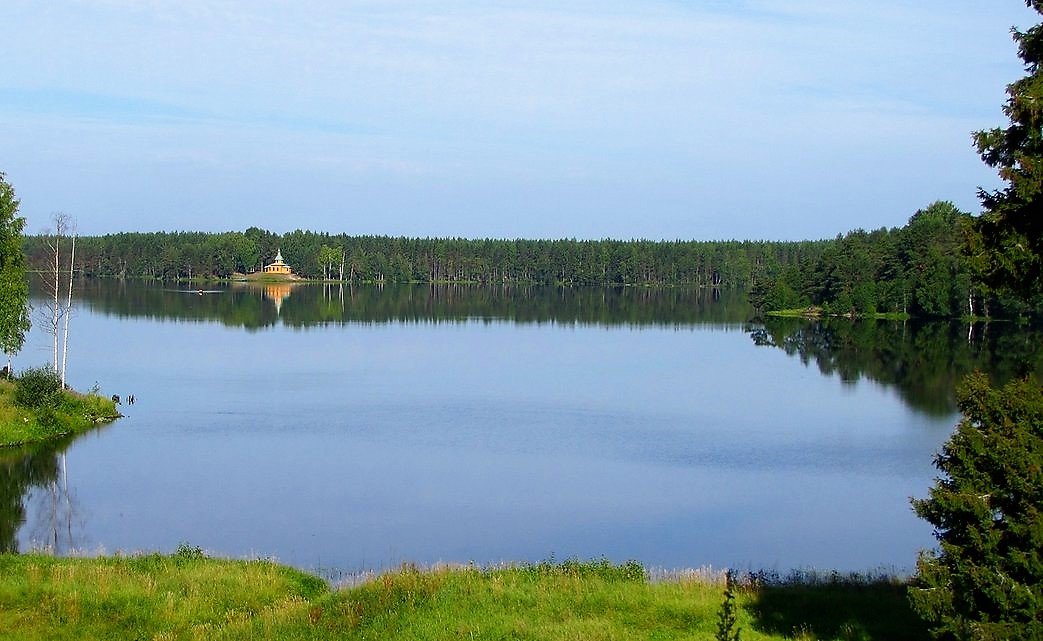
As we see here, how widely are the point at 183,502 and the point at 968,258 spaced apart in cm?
2269

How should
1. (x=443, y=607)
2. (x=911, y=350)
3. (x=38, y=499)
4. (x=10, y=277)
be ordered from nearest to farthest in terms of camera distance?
1. (x=443, y=607)
2. (x=38, y=499)
3. (x=10, y=277)
4. (x=911, y=350)

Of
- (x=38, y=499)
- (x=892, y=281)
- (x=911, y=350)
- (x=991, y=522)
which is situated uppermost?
(x=892, y=281)

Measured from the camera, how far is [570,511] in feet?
92.4

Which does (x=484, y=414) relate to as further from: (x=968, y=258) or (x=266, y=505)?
(x=968, y=258)

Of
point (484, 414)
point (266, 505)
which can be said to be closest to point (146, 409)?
point (484, 414)

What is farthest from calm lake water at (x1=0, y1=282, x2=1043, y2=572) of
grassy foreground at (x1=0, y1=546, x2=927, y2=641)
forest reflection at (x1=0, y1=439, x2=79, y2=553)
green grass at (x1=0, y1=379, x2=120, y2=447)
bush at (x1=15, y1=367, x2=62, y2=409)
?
grassy foreground at (x1=0, y1=546, x2=927, y2=641)

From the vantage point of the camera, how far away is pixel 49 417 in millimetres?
36656

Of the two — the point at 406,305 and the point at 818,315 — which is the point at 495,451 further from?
the point at 406,305

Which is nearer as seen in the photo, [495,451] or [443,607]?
[443,607]

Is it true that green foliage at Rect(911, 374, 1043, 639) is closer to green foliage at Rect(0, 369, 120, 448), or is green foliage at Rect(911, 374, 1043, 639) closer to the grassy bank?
green foliage at Rect(0, 369, 120, 448)

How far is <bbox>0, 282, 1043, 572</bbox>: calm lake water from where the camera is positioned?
25547mm

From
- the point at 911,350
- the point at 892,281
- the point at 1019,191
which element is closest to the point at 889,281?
the point at 892,281

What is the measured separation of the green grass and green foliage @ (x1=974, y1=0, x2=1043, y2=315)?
3141cm

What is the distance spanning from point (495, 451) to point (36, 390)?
52.1ft
